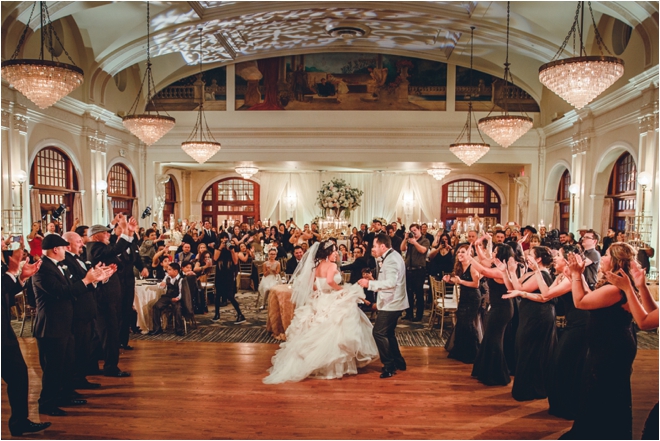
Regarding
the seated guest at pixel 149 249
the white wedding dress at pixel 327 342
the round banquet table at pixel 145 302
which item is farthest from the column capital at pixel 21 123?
the white wedding dress at pixel 327 342

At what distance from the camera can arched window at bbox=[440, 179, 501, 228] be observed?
18.3 metres

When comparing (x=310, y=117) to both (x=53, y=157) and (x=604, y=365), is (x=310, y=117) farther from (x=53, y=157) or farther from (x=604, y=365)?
(x=604, y=365)

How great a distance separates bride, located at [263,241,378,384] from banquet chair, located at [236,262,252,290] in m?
5.52

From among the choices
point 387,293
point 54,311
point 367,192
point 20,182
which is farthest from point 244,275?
point 367,192

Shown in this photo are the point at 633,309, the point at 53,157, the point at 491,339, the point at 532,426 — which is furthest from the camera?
the point at 53,157

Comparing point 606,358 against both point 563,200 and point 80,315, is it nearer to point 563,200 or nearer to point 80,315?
point 80,315

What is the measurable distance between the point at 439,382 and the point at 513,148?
1095cm

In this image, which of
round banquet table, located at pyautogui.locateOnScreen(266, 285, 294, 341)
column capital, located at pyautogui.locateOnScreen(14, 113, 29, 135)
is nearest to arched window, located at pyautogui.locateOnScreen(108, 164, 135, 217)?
column capital, located at pyautogui.locateOnScreen(14, 113, 29, 135)

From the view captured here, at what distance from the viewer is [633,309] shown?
283 centimetres

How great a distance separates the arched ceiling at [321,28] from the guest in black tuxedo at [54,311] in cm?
638

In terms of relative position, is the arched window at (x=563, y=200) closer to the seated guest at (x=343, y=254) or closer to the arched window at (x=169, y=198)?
the seated guest at (x=343, y=254)

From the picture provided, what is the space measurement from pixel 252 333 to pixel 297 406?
9.17ft

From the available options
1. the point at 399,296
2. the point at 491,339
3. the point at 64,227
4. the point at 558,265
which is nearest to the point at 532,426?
the point at 491,339

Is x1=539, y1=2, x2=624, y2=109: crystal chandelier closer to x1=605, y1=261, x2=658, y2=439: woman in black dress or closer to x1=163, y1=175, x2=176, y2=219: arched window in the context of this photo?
x1=605, y1=261, x2=658, y2=439: woman in black dress
